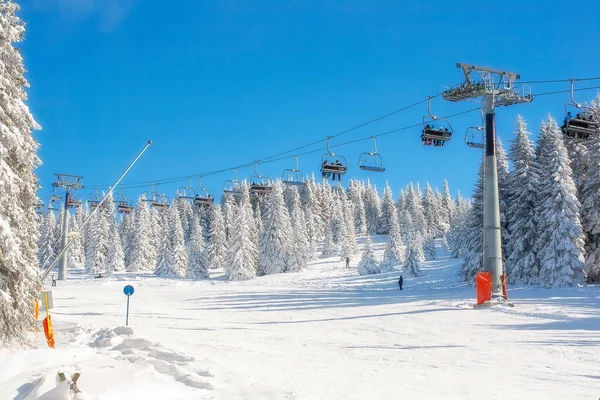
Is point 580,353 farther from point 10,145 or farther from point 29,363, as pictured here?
point 10,145

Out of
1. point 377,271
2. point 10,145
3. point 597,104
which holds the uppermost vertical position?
point 597,104

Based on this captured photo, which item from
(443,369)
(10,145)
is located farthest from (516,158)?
(10,145)

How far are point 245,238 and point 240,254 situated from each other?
8.55ft

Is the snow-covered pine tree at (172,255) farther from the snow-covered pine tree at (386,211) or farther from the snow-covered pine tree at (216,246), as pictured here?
the snow-covered pine tree at (386,211)

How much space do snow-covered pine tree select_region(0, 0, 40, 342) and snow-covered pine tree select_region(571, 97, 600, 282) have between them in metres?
35.7

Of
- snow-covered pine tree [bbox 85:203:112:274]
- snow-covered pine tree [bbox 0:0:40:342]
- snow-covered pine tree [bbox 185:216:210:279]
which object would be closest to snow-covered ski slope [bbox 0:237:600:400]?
snow-covered pine tree [bbox 0:0:40:342]

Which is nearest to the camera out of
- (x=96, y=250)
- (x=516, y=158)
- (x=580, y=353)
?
(x=580, y=353)

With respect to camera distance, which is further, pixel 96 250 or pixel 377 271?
pixel 96 250

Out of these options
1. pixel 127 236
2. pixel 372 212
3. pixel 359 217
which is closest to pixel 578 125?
pixel 127 236

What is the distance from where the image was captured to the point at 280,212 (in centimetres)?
7744

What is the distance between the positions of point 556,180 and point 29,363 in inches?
1385

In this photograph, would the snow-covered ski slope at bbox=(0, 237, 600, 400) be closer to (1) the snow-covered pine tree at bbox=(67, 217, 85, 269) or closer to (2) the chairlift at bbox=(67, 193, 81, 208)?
(2) the chairlift at bbox=(67, 193, 81, 208)

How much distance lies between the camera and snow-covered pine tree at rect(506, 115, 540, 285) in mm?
38656

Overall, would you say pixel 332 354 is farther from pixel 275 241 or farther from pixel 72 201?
pixel 275 241
